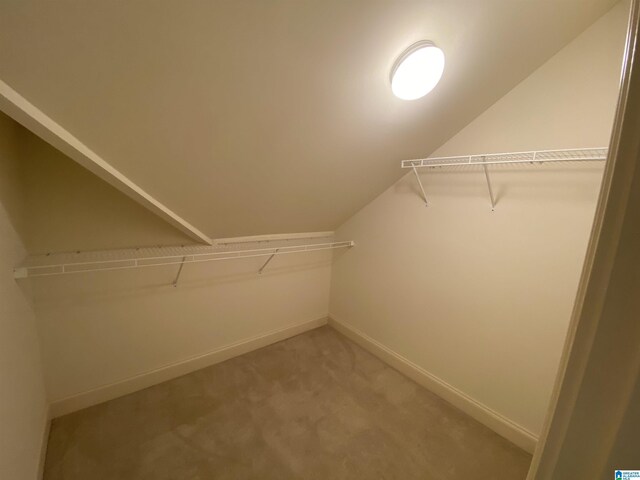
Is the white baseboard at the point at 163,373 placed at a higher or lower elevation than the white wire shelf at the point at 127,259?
lower

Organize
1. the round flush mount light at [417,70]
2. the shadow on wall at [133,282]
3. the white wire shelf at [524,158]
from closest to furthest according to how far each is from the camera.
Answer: the round flush mount light at [417,70] < the white wire shelf at [524,158] < the shadow on wall at [133,282]

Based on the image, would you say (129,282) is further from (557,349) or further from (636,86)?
(557,349)

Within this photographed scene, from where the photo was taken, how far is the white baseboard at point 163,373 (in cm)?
164

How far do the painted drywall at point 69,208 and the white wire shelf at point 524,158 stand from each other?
1.91 metres

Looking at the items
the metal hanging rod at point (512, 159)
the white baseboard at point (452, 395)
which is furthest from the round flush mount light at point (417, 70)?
the white baseboard at point (452, 395)

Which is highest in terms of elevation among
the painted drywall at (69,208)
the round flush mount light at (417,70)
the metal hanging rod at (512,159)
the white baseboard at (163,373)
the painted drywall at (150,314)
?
the round flush mount light at (417,70)

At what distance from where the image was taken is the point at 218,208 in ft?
5.35

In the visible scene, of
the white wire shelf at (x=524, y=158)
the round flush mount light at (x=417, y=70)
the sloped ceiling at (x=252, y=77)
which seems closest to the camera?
the sloped ceiling at (x=252, y=77)

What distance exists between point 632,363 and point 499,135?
1.70m

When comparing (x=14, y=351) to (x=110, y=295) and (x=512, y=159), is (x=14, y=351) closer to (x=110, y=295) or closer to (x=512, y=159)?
(x=110, y=295)

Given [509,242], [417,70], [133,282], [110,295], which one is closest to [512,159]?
[509,242]

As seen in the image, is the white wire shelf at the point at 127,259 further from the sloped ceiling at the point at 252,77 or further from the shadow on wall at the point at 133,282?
the sloped ceiling at the point at 252,77

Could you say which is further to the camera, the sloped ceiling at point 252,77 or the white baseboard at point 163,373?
the white baseboard at point 163,373

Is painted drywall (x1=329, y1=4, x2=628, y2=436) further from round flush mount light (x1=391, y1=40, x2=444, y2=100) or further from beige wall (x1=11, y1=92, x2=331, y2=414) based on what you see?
beige wall (x1=11, y1=92, x2=331, y2=414)
